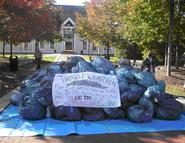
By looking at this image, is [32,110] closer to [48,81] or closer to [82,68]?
[48,81]

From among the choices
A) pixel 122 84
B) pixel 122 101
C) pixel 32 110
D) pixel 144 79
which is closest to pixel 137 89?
pixel 122 84

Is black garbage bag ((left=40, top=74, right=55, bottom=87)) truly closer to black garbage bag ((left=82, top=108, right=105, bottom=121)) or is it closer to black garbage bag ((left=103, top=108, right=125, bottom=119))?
black garbage bag ((left=82, top=108, right=105, bottom=121))

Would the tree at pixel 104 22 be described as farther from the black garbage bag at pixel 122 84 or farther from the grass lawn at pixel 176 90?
the black garbage bag at pixel 122 84

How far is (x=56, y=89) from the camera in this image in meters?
11.9

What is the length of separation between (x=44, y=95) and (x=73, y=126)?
1512mm

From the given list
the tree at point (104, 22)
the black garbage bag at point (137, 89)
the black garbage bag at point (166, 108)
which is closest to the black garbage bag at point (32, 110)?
the black garbage bag at point (137, 89)

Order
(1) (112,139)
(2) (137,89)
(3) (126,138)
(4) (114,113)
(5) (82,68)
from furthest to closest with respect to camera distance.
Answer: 1. (5) (82,68)
2. (2) (137,89)
3. (4) (114,113)
4. (3) (126,138)
5. (1) (112,139)

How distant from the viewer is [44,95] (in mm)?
11750

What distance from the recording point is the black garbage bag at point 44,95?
38.1 ft

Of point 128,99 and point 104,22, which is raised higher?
point 104,22

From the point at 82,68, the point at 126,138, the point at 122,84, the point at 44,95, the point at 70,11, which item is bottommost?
the point at 126,138

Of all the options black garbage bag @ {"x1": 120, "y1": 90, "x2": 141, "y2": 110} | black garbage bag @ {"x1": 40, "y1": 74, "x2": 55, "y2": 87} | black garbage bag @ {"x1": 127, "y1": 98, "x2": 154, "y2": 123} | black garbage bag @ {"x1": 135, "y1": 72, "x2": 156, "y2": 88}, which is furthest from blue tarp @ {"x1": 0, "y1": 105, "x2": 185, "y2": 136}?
black garbage bag @ {"x1": 135, "y1": 72, "x2": 156, "y2": 88}

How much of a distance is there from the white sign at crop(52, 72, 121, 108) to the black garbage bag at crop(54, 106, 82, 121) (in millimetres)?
151

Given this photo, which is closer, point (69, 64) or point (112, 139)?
point (112, 139)
